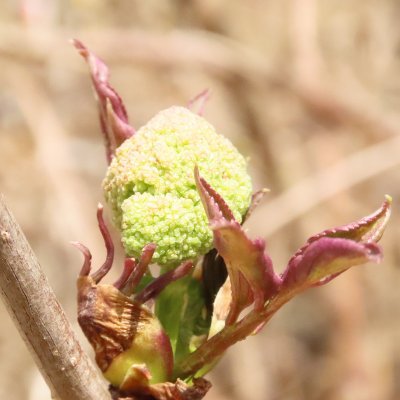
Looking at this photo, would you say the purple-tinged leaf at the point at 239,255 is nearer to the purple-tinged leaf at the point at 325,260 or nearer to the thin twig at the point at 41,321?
the purple-tinged leaf at the point at 325,260

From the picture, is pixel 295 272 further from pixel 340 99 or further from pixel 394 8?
pixel 394 8

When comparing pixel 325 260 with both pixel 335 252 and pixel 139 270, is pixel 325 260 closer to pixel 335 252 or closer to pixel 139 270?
pixel 335 252

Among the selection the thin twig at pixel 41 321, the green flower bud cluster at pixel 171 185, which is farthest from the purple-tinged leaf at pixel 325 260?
the thin twig at pixel 41 321

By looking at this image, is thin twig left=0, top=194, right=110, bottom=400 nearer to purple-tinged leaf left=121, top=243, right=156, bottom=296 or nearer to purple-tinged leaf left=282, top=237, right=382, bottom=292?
purple-tinged leaf left=121, top=243, right=156, bottom=296

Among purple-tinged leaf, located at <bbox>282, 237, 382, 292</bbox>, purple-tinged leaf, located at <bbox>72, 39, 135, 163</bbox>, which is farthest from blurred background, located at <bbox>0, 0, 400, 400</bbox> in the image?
purple-tinged leaf, located at <bbox>282, 237, 382, 292</bbox>

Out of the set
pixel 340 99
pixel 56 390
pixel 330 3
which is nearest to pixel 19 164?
pixel 340 99

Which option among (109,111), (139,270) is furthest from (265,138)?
(139,270)

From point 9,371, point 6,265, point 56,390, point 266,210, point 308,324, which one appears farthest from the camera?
point 308,324
